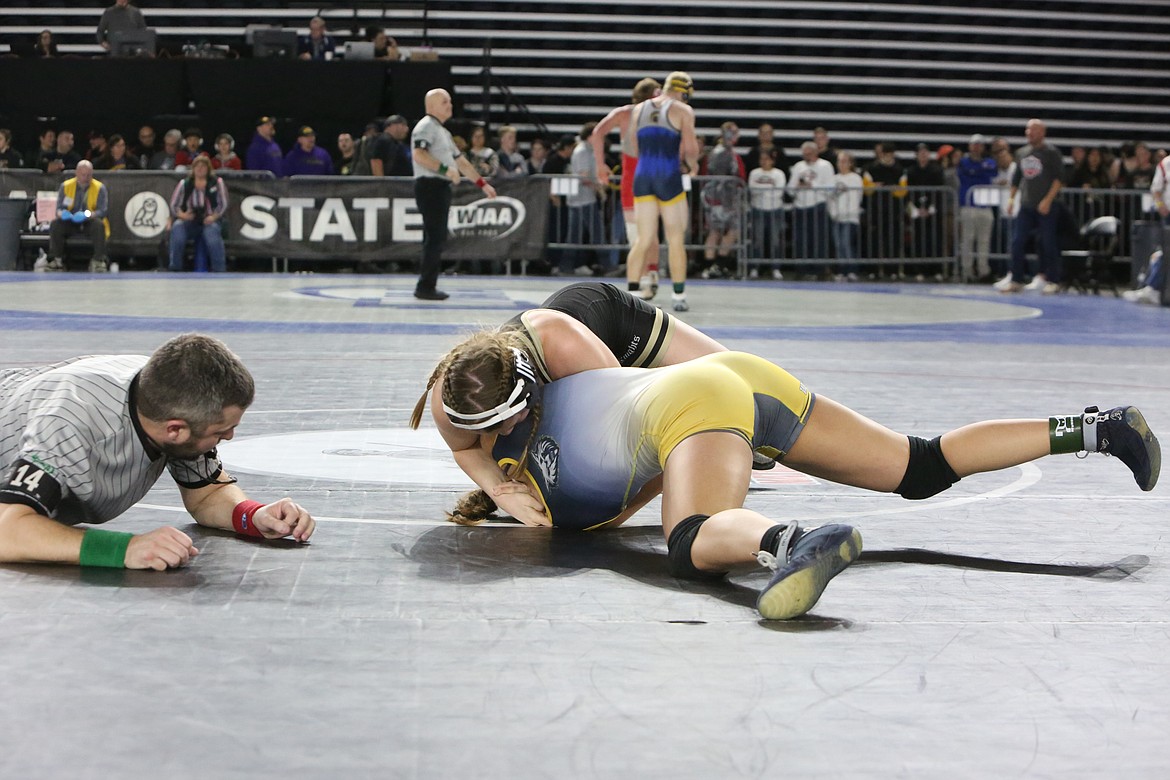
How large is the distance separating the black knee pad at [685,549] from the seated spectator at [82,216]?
13407mm

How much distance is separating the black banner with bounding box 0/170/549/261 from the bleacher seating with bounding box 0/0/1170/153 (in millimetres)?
3850

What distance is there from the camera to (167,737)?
209 cm

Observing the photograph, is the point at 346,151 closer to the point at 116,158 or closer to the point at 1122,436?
the point at 116,158

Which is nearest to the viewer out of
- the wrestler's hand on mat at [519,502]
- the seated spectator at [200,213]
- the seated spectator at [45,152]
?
the wrestler's hand on mat at [519,502]

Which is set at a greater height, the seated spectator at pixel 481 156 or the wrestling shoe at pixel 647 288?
the seated spectator at pixel 481 156

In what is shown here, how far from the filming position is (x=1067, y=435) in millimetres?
3707

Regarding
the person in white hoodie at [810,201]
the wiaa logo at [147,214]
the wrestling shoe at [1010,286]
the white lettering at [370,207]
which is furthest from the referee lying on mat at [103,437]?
the person in white hoodie at [810,201]

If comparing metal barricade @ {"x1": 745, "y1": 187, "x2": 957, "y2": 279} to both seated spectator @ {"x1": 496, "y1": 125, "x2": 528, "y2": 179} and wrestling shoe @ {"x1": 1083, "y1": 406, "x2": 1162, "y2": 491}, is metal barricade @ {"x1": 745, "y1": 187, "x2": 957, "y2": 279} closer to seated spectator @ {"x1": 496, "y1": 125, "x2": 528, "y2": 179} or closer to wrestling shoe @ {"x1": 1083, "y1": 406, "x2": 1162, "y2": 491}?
seated spectator @ {"x1": 496, "y1": 125, "x2": 528, "y2": 179}

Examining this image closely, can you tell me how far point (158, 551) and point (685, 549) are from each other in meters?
1.09

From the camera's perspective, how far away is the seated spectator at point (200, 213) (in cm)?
1542

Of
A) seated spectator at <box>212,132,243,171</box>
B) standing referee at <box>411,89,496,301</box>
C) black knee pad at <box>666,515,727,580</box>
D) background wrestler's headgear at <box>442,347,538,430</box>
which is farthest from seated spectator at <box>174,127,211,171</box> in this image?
black knee pad at <box>666,515,727,580</box>

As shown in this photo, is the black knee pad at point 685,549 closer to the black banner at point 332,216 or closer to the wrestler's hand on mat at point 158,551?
the wrestler's hand on mat at point 158,551

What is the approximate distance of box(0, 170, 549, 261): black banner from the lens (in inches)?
633

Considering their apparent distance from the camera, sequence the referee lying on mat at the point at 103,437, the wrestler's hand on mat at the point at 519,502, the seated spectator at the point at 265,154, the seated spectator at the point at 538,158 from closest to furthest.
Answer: the referee lying on mat at the point at 103,437, the wrestler's hand on mat at the point at 519,502, the seated spectator at the point at 265,154, the seated spectator at the point at 538,158
